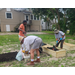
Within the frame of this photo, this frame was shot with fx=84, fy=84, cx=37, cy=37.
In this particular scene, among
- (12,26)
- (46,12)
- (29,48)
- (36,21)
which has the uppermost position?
(46,12)

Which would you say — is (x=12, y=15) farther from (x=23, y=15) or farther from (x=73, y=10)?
(x=73, y=10)

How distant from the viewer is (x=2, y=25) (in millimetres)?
21234

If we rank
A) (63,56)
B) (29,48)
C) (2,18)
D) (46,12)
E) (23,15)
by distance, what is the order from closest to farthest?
(29,48) → (63,56) → (46,12) → (2,18) → (23,15)

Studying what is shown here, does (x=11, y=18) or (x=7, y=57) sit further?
(x=11, y=18)

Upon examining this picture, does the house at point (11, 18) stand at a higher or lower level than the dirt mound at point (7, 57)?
higher

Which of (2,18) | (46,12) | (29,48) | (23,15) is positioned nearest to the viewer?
(29,48)

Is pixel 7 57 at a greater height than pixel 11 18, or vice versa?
pixel 11 18

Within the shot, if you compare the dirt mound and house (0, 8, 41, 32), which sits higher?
house (0, 8, 41, 32)

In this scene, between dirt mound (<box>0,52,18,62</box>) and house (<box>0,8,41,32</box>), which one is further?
house (<box>0,8,41,32</box>)

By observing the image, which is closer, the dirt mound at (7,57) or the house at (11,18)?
the dirt mound at (7,57)

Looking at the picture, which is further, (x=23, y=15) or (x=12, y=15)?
(x=23, y=15)

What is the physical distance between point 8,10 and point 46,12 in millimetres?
9790
